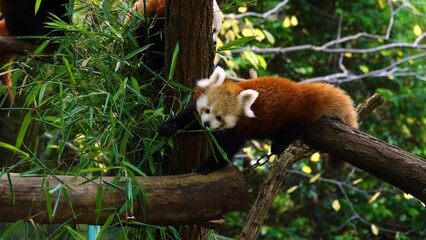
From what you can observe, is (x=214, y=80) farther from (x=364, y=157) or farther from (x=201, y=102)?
(x=364, y=157)

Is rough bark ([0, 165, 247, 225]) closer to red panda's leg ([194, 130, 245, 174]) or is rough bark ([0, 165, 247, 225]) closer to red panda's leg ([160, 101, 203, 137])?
red panda's leg ([194, 130, 245, 174])

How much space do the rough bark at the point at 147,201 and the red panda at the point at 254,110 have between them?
0.65ft

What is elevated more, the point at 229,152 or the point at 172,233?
the point at 229,152

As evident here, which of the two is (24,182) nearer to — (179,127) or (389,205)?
(179,127)

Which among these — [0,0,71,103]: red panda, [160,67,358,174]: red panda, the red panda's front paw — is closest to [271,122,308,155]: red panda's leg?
[160,67,358,174]: red panda

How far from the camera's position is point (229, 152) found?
255 centimetres

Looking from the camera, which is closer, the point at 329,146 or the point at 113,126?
the point at 113,126

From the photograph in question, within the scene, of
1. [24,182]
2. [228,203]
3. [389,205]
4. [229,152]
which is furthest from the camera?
[389,205]

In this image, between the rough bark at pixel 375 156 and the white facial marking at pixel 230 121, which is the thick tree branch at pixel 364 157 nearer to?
the rough bark at pixel 375 156

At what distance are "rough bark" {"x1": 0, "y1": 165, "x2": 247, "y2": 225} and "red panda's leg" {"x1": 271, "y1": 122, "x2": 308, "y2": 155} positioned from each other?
32 cm

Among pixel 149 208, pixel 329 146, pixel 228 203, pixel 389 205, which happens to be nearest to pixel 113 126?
pixel 149 208

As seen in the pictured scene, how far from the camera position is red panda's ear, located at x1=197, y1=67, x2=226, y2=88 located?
2.52 m

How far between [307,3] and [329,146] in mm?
4891

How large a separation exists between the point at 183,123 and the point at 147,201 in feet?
1.43
